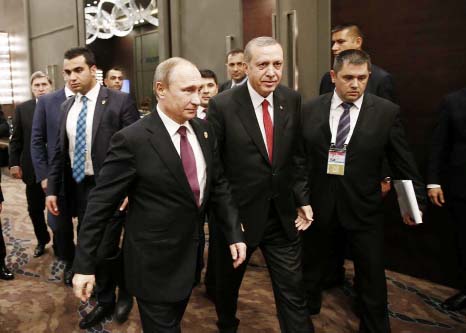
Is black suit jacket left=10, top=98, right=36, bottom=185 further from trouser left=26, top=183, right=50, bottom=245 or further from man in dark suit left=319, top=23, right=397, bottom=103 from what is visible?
man in dark suit left=319, top=23, right=397, bottom=103

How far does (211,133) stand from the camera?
2098 mm

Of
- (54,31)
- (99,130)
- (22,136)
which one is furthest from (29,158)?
(54,31)

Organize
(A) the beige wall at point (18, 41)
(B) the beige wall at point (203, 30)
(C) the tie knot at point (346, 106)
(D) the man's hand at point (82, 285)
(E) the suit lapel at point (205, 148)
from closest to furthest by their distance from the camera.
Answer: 1. (D) the man's hand at point (82, 285)
2. (E) the suit lapel at point (205, 148)
3. (C) the tie knot at point (346, 106)
4. (B) the beige wall at point (203, 30)
5. (A) the beige wall at point (18, 41)

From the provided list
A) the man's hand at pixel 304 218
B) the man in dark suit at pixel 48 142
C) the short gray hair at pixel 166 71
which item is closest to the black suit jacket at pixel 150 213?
the short gray hair at pixel 166 71

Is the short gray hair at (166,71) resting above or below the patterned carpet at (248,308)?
above

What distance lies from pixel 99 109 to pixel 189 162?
132 centimetres

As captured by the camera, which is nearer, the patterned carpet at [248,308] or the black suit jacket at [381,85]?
the patterned carpet at [248,308]

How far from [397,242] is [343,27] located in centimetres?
168

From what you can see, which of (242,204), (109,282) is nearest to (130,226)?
(242,204)

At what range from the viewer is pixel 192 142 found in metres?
1.97

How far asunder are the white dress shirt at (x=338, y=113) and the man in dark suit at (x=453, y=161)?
743mm

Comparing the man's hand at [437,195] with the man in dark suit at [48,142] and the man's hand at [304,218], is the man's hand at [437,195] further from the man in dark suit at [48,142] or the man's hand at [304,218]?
Answer: the man in dark suit at [48,142]

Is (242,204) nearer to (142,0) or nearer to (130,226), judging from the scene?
(130,226)

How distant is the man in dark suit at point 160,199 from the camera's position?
180 cm
